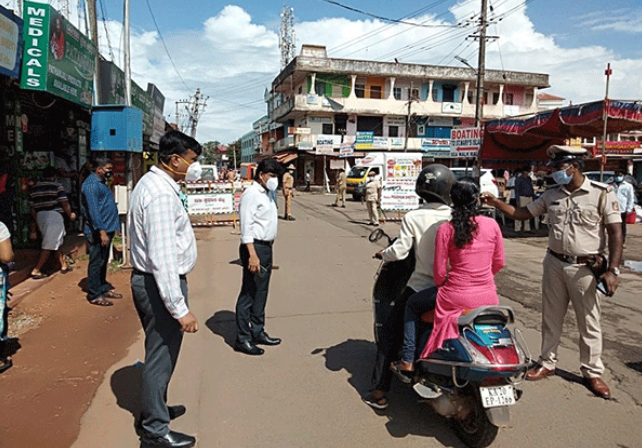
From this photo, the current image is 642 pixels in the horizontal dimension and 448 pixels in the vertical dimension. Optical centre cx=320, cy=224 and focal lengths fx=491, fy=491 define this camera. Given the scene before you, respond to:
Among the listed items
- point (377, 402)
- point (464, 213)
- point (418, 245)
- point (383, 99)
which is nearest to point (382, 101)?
point (383, 99)

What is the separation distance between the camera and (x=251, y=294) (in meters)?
4.84

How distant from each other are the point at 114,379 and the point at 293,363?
153cm

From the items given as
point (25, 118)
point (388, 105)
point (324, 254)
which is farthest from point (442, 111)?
point (25, 118)

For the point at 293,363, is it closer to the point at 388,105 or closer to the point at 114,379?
the point at 114,379

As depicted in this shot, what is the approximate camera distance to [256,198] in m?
4.74

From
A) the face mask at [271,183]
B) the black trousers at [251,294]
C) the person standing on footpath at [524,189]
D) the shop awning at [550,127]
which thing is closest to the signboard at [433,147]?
the shop awning at [550,127]

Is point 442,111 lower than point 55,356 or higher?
higher

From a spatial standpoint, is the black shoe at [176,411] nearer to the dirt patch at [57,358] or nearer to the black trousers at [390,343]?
the dirt patch at [57,358]

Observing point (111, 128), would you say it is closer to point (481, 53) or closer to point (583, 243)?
point (583, 243)

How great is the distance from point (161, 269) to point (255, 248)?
191cm

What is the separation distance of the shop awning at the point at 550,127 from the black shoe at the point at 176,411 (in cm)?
1147

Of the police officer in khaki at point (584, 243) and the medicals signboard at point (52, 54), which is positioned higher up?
the medicals signboard at point (52, 54)

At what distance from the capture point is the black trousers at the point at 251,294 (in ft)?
15.6

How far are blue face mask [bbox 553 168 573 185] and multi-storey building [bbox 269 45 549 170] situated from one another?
3657 centimetres
